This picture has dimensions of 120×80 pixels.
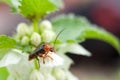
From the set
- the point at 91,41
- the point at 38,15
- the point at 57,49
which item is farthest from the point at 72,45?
the point at 91,41

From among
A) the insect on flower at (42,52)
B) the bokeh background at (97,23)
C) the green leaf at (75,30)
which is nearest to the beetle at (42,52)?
the insect on flower at (42,52)

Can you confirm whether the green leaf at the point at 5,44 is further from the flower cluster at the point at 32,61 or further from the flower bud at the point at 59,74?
the flower bud at the point at 59,74

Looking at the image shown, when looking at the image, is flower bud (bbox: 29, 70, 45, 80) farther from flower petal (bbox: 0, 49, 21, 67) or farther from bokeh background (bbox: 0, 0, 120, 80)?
bokeh background (bbox: 0, 0, 120, 80)

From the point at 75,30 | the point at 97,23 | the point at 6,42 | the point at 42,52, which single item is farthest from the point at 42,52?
the point at 97,23

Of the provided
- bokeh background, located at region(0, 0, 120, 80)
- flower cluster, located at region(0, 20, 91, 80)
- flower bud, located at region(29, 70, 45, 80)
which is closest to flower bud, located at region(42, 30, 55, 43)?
flower cluster, located at region(0, 20, 91, 80)

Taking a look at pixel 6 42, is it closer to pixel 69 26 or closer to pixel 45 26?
pixel 45 26

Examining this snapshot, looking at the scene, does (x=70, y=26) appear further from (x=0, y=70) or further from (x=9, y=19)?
(x=9, y=19)
